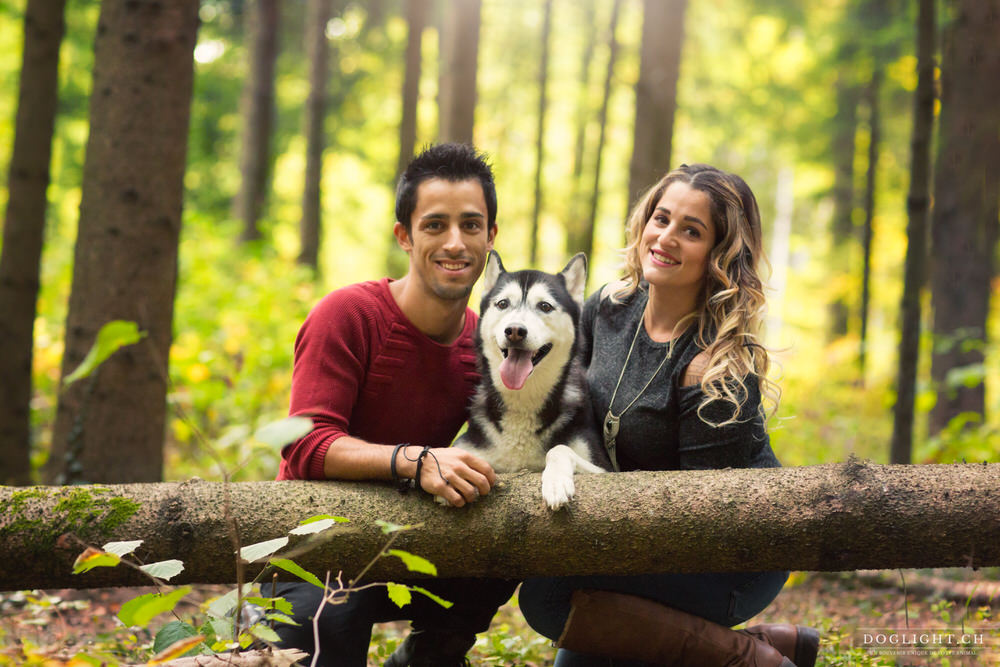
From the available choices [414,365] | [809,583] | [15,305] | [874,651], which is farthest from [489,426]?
[15,305]

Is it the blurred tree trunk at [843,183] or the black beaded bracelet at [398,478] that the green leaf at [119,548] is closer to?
the black beaded bracelet at [398,478]

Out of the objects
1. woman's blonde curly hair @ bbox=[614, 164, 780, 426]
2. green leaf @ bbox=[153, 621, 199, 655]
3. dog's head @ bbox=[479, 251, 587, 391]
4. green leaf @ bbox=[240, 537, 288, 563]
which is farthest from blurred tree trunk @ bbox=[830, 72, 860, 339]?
green leaf @ bbox=[153, 621, 199, 655]

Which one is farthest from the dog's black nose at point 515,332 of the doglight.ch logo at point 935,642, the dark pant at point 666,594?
the doglight.ch logo at point 935,642

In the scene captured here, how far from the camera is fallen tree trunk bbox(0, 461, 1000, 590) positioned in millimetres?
2590

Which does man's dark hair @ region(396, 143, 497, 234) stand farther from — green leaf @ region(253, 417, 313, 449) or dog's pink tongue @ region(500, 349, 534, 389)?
green leaf @ region(253, 417, 313, 449)

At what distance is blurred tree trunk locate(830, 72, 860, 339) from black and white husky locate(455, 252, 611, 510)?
1206cm

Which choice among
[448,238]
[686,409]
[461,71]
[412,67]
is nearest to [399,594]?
[686,409]

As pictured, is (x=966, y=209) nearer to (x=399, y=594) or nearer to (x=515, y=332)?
(x=515, y=332)

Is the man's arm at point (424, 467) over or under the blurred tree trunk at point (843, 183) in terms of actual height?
under

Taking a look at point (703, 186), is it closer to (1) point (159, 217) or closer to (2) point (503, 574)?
(2) point (503, 574)

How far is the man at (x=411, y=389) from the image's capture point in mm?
2838

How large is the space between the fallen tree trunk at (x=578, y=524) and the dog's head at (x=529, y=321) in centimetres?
62

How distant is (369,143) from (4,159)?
848 cm

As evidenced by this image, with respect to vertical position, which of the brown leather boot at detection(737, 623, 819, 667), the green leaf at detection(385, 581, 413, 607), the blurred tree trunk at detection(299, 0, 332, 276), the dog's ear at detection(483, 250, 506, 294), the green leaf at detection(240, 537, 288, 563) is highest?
the blurred tree trunk at detection(299, 0, 332, 276)
